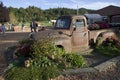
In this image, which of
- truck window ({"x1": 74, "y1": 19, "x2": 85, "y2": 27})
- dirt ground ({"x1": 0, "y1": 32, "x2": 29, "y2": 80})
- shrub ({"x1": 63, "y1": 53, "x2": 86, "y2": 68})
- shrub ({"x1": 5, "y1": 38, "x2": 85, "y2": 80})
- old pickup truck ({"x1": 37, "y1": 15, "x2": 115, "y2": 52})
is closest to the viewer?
shrub ({"x1": 5, "y1": 38, "x2": 85, "y2": 80})

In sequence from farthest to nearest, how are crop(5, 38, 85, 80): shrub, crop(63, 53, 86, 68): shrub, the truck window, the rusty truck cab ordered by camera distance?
the truck window < the rusty truck cab < crop(63, 53, 86, 68): shrub < crop(5, 38, 85, 80): shrub

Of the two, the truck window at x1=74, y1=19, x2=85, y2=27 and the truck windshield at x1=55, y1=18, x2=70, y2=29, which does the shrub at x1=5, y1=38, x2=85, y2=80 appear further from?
the truck window at x1=74, y1=19, x2=85, y2=27

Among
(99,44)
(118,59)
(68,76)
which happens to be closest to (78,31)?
(99,44)

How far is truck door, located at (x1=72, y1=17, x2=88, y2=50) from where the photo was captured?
12.0 metres

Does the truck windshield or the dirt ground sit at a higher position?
the truck windshield

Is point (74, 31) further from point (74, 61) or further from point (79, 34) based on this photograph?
point (74, 61)

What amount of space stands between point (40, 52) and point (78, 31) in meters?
3.81

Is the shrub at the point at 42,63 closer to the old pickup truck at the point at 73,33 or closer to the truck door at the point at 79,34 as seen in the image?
the old pickup truck at the point at 73,33

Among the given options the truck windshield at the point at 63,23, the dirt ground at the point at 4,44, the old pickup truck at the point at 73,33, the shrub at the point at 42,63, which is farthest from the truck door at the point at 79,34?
the dirt ground at the point at 4,44

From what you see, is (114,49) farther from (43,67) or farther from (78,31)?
(43,67)

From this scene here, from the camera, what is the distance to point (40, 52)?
8.73 metres

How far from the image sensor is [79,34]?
40.1 ft

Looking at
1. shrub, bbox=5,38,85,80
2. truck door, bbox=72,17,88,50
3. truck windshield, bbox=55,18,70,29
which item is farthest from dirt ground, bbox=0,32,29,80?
truck door, bbox=72,17,88,50

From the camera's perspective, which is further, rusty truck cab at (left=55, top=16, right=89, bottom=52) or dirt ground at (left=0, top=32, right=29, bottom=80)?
rusty truck cab at (left=55, top=16, right=89, bottom=52)
